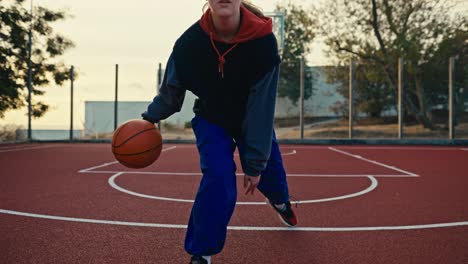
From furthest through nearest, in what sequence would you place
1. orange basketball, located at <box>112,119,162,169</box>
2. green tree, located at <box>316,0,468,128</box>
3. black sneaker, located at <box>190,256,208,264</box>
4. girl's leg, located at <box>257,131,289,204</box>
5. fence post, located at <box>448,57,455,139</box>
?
green tree, located at <box>316,0,468,128</box> → fence post, located at <box>448,57,455,139</box> → girl's leg, located at <box>257,131,289,204</box> → orange basketball, located at <box>112,119,162,169</box> → black sneaker, located at <box>190,256,208,264</box>

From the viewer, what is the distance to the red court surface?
297cm

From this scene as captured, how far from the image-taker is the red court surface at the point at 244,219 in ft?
9.75

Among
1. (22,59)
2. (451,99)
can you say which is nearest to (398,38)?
(451,99)

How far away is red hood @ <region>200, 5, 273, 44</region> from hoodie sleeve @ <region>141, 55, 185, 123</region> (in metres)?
0.35

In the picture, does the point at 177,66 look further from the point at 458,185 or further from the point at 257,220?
the point at 458,185

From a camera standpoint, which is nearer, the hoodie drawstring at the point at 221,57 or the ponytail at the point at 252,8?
the hoodie drawstring at the point at 221,57

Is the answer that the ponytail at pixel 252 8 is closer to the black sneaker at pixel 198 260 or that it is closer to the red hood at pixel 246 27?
the red hood at pixel 246 27

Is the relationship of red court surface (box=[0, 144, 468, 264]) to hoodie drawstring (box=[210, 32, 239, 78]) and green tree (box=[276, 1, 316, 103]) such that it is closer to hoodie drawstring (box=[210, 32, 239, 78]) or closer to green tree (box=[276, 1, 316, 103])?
hoodie drawstring (box=[210, 32, 239, 78])

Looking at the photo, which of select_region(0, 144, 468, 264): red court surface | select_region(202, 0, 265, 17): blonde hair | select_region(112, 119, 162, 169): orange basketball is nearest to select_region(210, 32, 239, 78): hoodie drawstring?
select_region(202, 0, 265, 17): blonde hair

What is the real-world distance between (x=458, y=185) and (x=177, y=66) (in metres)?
4.74

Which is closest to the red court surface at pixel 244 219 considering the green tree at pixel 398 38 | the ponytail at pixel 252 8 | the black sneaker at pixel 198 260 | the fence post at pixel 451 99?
the black sneaker at pixel 198 260

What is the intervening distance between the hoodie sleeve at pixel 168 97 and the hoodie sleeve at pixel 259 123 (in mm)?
532

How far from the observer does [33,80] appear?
15883 mm

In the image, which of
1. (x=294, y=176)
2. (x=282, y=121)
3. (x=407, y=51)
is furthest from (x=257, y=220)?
(x=282, y=121)
